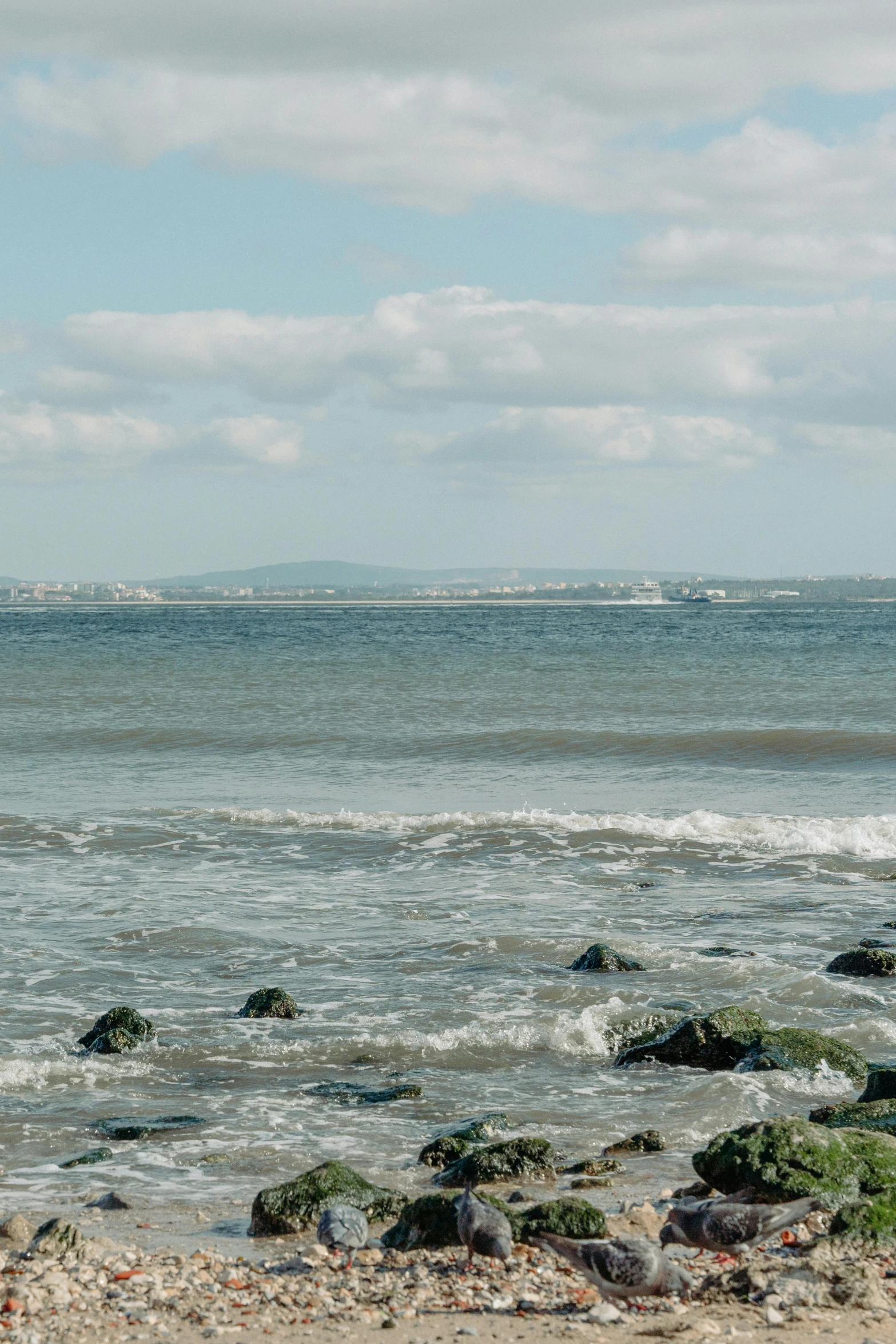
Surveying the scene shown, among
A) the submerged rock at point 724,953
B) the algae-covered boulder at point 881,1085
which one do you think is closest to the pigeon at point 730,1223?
the algae-covered boulder at point 881,1085

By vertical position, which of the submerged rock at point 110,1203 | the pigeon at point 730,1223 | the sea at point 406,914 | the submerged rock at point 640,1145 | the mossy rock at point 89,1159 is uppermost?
the pigeon at point 730,1223

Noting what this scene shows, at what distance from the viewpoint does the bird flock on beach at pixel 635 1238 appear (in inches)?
213

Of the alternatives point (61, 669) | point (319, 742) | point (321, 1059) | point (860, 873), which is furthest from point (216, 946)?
point (61, 669)

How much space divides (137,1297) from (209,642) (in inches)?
2615

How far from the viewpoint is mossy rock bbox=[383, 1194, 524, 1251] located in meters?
6.14

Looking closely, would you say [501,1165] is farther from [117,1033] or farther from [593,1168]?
[117,1033]

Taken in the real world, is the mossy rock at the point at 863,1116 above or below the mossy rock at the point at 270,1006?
above

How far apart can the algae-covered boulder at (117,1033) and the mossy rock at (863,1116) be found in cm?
493

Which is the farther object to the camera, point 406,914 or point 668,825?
point 668,825

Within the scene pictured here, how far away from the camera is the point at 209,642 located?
70.8 metres

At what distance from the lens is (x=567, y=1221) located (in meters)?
6.18

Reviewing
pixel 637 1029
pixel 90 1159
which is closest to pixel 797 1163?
pixel 637 1029

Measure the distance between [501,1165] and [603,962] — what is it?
15.3 ft

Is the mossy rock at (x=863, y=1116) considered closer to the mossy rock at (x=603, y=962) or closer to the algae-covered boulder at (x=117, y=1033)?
the mossy rock at (x=603, y=962)
